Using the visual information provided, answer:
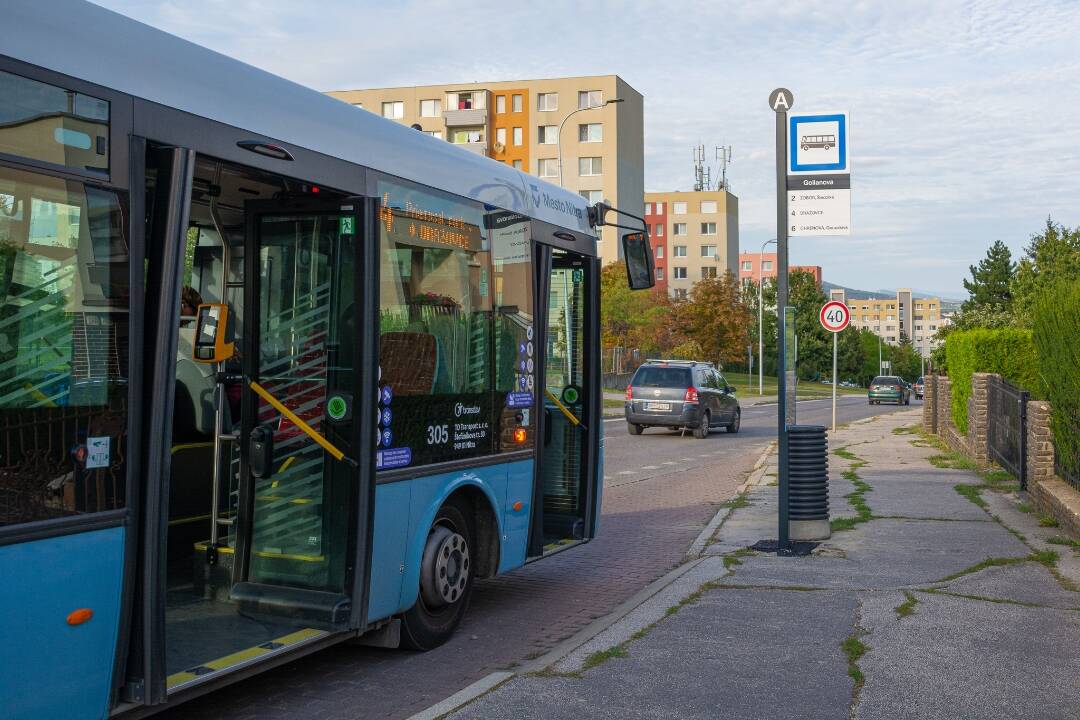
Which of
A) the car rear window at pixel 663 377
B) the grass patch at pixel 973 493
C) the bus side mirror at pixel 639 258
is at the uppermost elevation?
the bus side mirror at pixel 639 258

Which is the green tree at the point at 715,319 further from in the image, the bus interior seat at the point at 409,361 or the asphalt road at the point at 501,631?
the bus interior seat at the point at 409,361

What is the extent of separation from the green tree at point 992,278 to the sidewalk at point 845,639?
61.2 m

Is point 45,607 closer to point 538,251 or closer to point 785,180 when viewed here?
point 538,251

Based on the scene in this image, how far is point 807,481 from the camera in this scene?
413 inches

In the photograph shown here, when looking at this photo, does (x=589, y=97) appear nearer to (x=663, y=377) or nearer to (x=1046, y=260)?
(x=1046, y=260)

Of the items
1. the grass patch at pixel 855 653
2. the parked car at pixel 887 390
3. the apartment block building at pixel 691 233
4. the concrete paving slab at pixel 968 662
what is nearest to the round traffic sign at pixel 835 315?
the concrete paving slab at pixel 968 662

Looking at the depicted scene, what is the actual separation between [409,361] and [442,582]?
1.36 m

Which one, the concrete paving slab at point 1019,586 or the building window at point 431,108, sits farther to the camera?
the building window at point 431,108

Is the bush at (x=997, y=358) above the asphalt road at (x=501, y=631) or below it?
above

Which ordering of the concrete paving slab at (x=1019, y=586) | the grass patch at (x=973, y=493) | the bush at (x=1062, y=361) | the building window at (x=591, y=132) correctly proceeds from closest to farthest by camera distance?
the concrete paving slab at (x=1019, y=586) → the bush at (x=1062, y=361) → the grass patch at (x=973, y=493) → the building window at (x=591, y=132)

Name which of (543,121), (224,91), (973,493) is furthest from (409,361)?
(543,121)

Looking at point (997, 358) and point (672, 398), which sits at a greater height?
point (997, 358)

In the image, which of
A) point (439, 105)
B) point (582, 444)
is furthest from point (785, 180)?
point (439, 105)

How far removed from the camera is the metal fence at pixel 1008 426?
46.8ft
